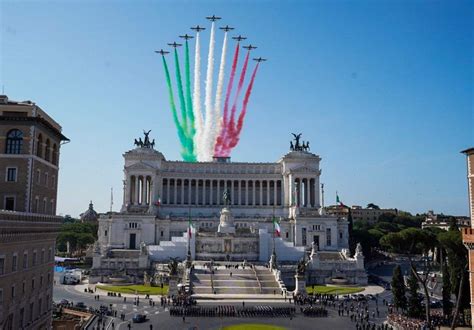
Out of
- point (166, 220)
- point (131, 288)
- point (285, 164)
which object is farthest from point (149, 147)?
point (131, 288)

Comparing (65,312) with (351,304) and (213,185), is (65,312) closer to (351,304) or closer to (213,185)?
(351,304)

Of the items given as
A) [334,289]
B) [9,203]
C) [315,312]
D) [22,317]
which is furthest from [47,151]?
[334,289]

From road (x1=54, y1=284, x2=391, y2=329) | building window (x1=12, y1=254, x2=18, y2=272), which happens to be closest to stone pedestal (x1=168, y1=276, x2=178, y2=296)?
road (x1=54, y1=284, x2=391, y2=329)

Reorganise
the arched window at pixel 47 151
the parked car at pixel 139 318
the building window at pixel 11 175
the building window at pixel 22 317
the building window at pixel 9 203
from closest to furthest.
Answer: the building window at pixel 22 317, the building window at pixel 9 203, the building window at pixel 11 175, the arched window at pixel 47 151, the parked car at pixel 139 318

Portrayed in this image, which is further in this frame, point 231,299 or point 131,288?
point 131,288

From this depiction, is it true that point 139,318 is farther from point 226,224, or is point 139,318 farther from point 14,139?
point 226,224

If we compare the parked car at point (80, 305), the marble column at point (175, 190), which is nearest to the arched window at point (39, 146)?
the parked car at point (80, 305)

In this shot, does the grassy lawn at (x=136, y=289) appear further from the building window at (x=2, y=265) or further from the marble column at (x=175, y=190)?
the marble column at (x=175, y=190)
